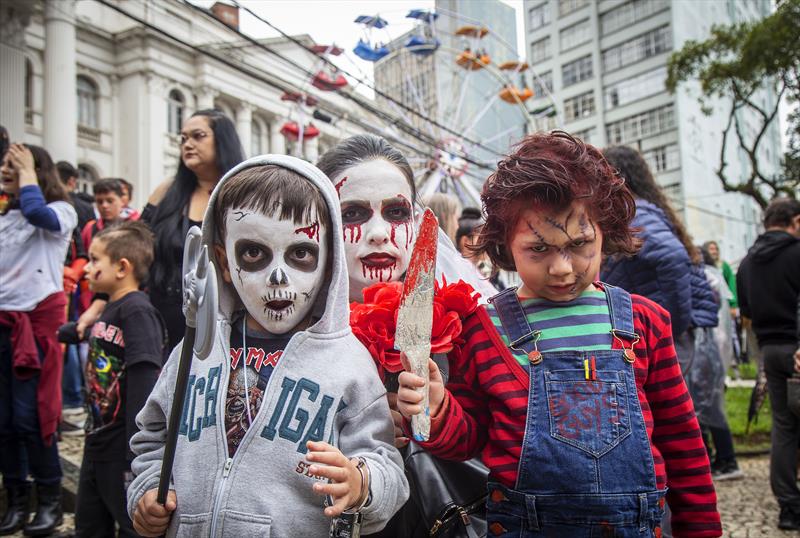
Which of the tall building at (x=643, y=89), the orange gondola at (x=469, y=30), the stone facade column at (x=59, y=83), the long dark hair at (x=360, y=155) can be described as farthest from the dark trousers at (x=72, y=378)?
the tall building at (x=643, y=89)

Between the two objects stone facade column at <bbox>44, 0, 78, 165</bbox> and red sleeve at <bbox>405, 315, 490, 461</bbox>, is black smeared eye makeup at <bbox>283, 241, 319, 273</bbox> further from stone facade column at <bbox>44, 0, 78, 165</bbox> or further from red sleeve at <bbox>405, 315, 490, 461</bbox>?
stone facade column at <bbox>44, 0, 78, 165</bbox>

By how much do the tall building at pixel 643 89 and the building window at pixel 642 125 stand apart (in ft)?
0.18

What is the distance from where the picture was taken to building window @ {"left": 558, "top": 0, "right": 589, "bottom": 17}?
125ft

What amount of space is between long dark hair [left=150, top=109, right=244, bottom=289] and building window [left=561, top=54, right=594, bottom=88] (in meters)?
38.5

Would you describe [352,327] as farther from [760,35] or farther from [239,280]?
[760,35]

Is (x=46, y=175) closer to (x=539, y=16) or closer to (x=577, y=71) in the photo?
(x=577, y=71)

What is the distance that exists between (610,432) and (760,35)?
17478 mm

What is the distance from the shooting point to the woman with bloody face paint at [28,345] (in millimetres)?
3182

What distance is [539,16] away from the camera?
40.9 m

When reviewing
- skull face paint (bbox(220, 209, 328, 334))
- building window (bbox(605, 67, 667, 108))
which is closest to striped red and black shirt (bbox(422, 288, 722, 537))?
skull face paint (bbox(220, 209, 328, 334))

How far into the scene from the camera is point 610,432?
56.0 inches

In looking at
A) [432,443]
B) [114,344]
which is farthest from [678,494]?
[114,344]

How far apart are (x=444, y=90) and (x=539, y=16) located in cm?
2754

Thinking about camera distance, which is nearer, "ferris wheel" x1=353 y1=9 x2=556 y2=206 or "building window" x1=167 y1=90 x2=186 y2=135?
"ferris wheel" x1=353 y1=9 x2=556 y2=206
